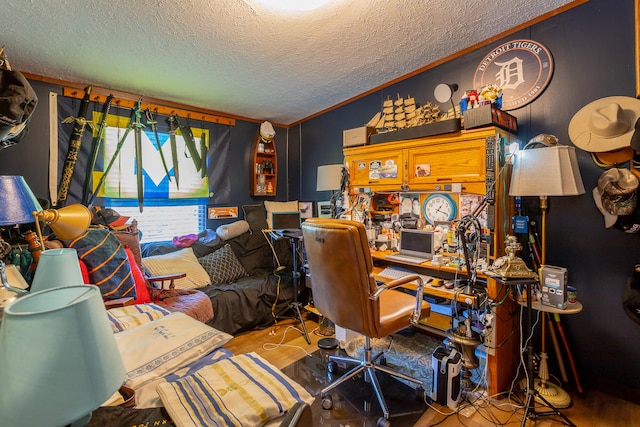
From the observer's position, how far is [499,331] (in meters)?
2.07

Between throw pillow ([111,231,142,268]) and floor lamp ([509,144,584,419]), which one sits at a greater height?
floor lamp ([509,144,584,419])

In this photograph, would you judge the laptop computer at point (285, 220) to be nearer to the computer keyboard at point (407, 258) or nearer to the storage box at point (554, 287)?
the computer keyboard at point (407, 258)

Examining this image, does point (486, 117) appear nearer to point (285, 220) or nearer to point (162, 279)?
point (285, 220)

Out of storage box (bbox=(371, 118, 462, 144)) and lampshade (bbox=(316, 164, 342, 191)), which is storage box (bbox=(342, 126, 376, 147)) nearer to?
storage box (bbox=(371, 118, 462, 144))

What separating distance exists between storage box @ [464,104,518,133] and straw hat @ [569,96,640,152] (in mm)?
411

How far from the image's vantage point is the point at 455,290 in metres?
2.07

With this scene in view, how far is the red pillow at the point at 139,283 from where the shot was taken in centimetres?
232

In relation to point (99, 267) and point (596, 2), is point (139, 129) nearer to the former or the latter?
point (99, 267)

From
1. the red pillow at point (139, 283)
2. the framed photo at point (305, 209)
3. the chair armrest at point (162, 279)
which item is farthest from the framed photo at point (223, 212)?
the red pillow at point (139, 283)

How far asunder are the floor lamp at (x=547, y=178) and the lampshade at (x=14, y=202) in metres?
2.44

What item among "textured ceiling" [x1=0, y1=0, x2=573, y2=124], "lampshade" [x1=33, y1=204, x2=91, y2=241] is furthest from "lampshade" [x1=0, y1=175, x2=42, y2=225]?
"textured ceiling" [x1=0, y1=0, x2=573, y2=124]

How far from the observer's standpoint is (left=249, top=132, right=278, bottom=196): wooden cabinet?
12.8ft

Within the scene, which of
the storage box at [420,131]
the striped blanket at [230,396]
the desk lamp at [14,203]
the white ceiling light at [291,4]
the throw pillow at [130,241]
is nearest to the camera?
the striped blanket at [230,396]

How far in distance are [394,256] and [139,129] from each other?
108 inches
